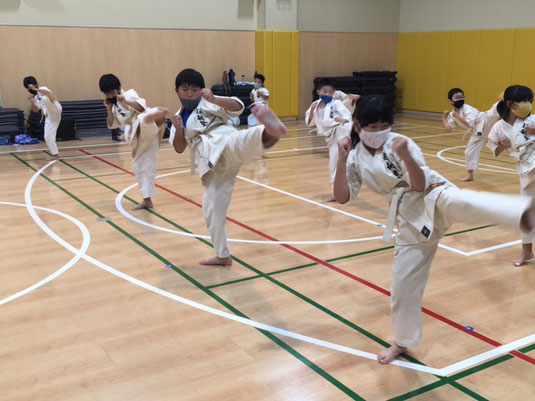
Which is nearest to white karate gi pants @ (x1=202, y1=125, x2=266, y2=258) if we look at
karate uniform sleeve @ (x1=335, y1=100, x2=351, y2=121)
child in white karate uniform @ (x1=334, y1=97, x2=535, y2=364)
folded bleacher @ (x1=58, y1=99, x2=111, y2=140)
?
child in white karate uniform @ (x1=334, y1=97, x2=535, y2=364)

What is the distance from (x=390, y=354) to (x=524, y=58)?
1309 cm

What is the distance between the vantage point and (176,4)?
1375cm

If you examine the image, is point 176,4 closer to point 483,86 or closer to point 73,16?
point 73,16

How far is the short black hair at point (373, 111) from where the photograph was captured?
120 inches

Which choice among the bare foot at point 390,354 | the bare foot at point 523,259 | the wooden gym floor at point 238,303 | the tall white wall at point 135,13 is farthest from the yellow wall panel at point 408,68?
the bare foot at point 390,354

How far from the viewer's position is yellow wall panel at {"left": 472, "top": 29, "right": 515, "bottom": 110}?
14.5 m

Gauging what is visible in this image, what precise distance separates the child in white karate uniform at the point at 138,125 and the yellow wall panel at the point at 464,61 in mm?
11557

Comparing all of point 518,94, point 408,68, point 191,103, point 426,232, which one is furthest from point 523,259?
point 408,68

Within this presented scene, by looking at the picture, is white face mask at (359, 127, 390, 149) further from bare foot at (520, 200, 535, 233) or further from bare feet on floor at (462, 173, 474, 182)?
bare feet on floor at (462, 173, 474, 182)

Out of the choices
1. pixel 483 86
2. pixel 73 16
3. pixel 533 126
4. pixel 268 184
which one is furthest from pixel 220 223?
pixel 483 86

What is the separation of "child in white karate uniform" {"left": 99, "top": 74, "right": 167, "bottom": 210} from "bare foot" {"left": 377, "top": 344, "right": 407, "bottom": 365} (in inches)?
156

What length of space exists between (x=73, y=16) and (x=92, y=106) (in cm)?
214

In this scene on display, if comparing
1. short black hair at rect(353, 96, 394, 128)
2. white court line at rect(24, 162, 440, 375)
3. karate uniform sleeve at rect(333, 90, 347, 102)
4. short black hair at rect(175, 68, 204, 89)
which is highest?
short black hair at rect(175, 68, 204, 89)

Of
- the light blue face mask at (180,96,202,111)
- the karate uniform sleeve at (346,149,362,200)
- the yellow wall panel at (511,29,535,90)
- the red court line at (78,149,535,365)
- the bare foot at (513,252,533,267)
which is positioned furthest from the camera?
the yellow wall panel at (511,29,535,90)
